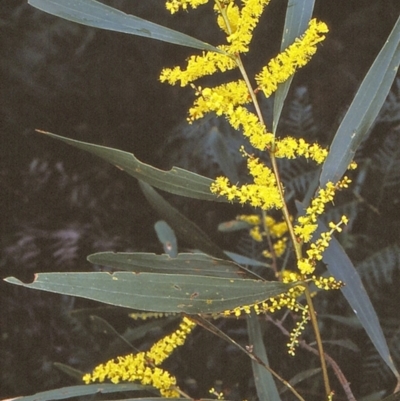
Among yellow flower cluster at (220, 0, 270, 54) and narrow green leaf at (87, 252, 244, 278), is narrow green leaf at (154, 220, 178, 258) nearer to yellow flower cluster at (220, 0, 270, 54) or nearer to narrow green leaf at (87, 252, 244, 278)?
narrow green leaf at (87, 252, 244, 278)

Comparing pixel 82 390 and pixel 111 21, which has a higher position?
pixel 111 21

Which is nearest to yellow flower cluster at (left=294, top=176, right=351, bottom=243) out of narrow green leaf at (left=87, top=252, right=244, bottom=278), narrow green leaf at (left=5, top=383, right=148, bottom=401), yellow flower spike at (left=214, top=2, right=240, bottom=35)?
narrow green leaf at (left=87, top=252, right=244, bottom=278)

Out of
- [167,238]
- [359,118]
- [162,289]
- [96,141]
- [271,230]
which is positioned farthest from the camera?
[96,141]

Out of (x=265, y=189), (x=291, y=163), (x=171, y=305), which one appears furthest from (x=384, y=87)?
(x=291, y=163)

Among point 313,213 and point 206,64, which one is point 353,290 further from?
point 206,64

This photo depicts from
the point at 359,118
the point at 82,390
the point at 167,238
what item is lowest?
the point at 82,390

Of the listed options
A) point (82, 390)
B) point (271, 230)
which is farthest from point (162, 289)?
point (271, 230)
